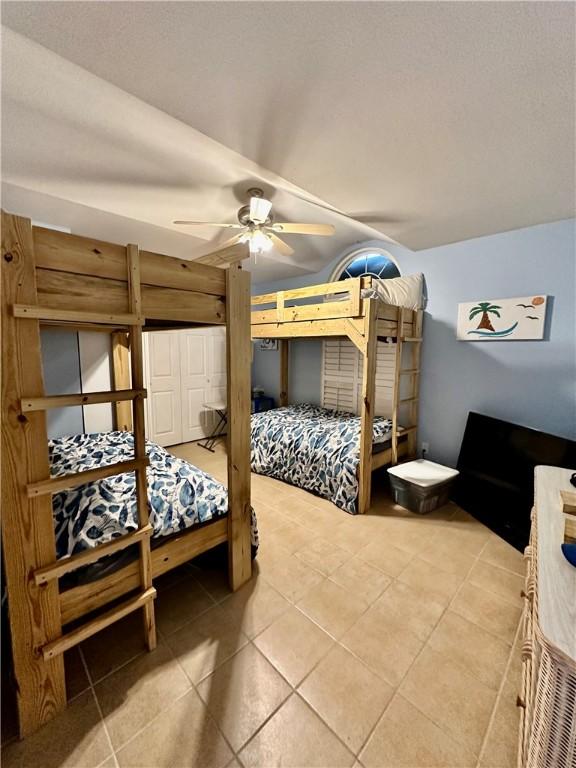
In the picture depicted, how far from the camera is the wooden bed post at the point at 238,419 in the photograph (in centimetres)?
166

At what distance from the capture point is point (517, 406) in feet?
9.31

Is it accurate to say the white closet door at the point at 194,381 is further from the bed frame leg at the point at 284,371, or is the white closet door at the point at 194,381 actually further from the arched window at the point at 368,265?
the arched window at the point at 368,265

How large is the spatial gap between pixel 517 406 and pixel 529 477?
75 centimetres

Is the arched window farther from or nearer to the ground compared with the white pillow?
farther from the ground

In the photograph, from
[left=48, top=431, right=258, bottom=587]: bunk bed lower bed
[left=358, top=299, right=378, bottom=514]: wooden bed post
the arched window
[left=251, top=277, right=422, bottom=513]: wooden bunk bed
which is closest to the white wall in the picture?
[left=48, top=431, right=258, bottom=587]: bunk bed lower bed

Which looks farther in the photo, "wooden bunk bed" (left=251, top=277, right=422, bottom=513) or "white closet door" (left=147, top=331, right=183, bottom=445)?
"white closet door" (left=147, top=331, right=183, bottom=445)

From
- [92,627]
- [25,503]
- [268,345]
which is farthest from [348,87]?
[268,345]

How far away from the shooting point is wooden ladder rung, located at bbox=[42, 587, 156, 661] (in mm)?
1149

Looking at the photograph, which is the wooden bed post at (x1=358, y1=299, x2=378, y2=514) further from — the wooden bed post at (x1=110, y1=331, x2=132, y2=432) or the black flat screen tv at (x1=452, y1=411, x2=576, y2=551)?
the wooden bed post at (x1=110, y1=331, x2=132, y2=432)

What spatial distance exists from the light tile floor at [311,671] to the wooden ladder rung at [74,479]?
93 centimetres

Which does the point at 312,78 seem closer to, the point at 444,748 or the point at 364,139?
the point at 364,139

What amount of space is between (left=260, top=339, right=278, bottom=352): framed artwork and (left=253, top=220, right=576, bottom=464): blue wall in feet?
7.50

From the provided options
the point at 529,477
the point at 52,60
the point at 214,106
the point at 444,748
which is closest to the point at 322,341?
the point at 529,477

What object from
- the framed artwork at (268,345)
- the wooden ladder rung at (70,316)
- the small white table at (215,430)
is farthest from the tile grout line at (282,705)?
the framed artwork at (268,345)
